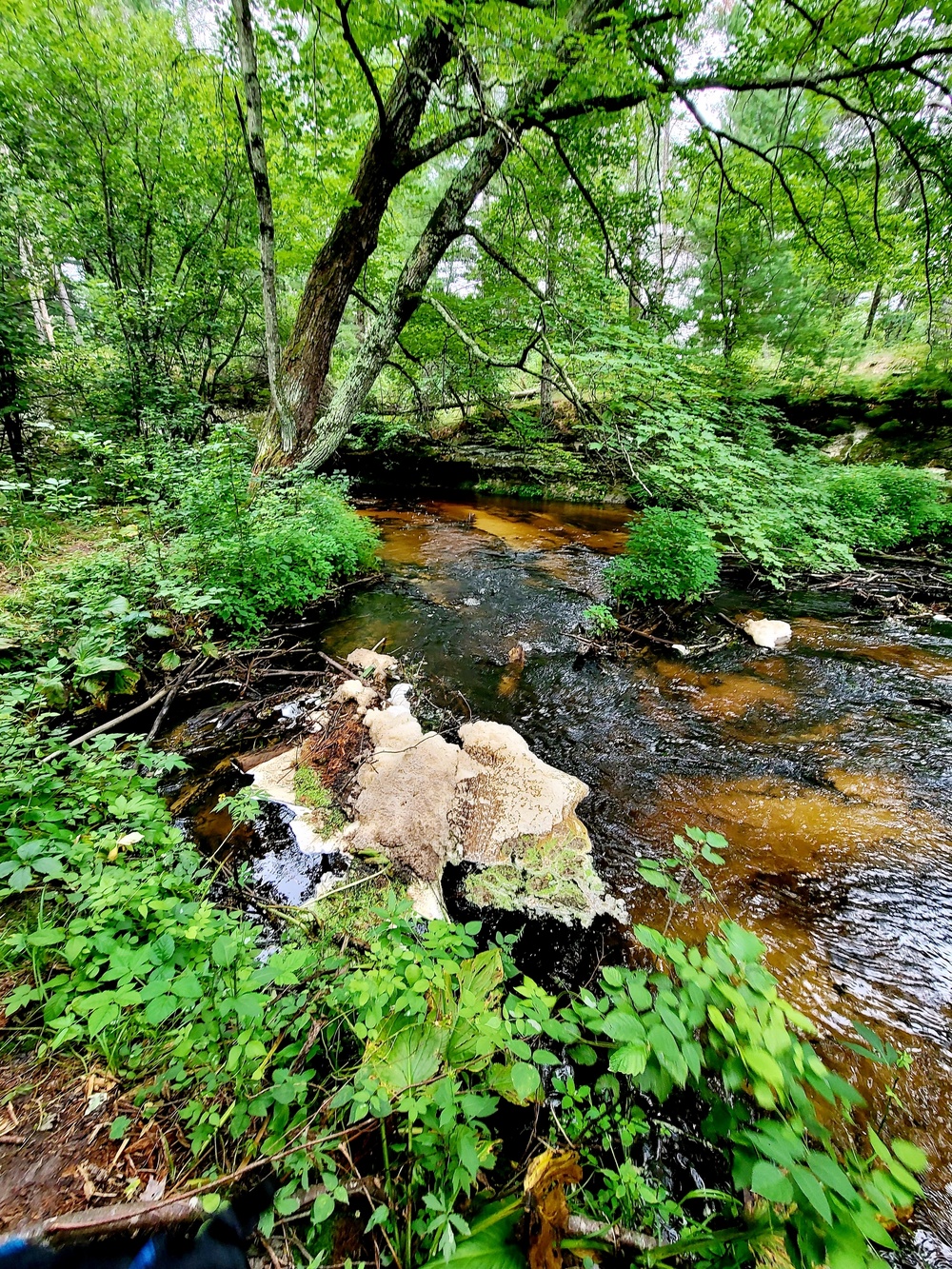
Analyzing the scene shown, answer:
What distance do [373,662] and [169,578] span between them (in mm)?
1887

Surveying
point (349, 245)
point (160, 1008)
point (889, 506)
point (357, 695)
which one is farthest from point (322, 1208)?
point (889, 506)

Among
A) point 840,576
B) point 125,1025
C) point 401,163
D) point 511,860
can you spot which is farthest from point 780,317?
point 125,1025

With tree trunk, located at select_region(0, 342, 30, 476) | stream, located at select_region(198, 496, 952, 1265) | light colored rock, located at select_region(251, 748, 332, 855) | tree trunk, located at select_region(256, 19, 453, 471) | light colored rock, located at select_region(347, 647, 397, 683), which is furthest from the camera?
tree trunk, located at select_region(0, 342, 30, 476)

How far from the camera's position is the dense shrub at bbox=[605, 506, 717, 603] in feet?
17.6

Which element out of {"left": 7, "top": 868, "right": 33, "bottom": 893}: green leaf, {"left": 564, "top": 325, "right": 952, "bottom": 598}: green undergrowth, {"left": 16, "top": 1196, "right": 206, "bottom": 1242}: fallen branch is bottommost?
{"left": 16, "top": 1196, "right": 206, "bottom": 1242}: fallen branch

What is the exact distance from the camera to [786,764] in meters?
3.47

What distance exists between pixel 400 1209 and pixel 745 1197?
2.98ft

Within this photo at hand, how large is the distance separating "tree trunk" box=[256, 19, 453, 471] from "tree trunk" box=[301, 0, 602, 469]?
0.29 meters

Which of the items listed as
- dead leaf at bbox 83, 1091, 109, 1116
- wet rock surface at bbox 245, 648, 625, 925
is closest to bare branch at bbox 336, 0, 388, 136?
wet rock surface at bbox 245, 648, 625, 925

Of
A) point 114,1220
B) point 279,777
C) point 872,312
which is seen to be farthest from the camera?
point 872,312

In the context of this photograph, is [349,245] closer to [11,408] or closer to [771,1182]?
[11,408]

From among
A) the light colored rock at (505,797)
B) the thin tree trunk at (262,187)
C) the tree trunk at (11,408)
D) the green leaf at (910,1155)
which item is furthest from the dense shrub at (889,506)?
the tree trunk at (11,408)

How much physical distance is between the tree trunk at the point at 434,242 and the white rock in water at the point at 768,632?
5223 mm

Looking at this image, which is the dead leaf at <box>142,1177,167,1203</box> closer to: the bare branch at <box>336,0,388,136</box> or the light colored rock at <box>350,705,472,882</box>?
the light colored rock at <box>350,705,472,882</box>
